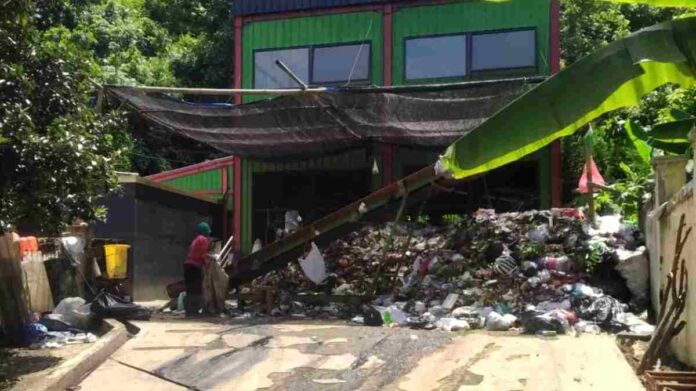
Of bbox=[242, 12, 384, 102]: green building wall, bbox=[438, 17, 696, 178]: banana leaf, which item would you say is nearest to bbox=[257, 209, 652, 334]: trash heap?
bbox=[242, 12, 384, 102]: green building wall

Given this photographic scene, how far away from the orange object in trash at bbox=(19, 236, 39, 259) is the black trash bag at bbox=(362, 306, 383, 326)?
5188 mm

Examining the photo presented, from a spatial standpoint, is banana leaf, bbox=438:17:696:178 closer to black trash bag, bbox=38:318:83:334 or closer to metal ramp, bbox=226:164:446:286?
metal ramp, bbox=226:164:446:286

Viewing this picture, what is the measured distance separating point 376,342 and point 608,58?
5624 mm

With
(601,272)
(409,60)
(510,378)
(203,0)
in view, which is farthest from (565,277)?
(203,0)

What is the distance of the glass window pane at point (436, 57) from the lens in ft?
49.6

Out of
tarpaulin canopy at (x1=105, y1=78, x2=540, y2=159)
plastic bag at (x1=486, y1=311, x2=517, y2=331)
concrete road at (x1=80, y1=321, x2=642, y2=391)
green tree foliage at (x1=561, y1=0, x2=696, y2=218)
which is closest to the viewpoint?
concrete road at (x1=80, y1=321, x2=642, y2=391)

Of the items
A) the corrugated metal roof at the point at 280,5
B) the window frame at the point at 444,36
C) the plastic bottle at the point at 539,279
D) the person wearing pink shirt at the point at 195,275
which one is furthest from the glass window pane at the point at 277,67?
the plastic bottle at the point at 539,279

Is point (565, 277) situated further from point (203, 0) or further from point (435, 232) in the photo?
point (203, 0)

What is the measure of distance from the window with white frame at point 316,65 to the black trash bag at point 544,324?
728 cm

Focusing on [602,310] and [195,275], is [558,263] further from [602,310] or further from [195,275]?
[195,275]

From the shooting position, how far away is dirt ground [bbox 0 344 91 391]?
8066 millimetres

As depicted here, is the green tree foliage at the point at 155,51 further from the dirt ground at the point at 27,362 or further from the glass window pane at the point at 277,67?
the dirt ground at the point at 27,362

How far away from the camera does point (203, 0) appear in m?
33.2

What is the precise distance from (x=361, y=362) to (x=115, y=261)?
6.85 metres
